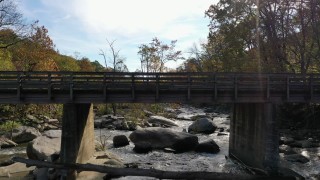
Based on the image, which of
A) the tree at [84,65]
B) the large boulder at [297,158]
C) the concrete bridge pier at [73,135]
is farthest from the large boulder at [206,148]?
the tree at [84,65]

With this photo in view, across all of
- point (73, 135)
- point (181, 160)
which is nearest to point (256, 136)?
point (181, 160)

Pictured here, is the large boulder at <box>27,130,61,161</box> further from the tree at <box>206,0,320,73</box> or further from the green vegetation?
the tree at <box>206,0,320,73</box>

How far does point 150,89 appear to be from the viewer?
64.8ft

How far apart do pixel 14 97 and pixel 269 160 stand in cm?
1544

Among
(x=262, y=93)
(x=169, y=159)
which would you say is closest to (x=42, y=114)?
(x=169, y=159)

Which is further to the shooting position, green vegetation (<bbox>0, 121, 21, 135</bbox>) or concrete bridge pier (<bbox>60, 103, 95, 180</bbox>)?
green vegetation (<bbox>0, 121, 21, 135</bbox>)

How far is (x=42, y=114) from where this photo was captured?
4403 centimetres

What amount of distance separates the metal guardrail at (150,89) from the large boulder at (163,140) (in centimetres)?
790

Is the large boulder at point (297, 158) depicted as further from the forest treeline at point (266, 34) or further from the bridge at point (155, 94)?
the forest treeline at point (266, 34)

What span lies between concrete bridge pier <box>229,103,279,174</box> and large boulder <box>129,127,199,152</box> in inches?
140

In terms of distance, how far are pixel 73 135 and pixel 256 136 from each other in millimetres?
11639

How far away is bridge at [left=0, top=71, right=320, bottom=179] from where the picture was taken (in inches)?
746

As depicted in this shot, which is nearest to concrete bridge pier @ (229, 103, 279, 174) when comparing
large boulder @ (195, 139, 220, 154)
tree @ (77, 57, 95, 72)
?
large boulder @ (195, 139, 220, 154)

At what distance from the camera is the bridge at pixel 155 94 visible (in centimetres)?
1895
